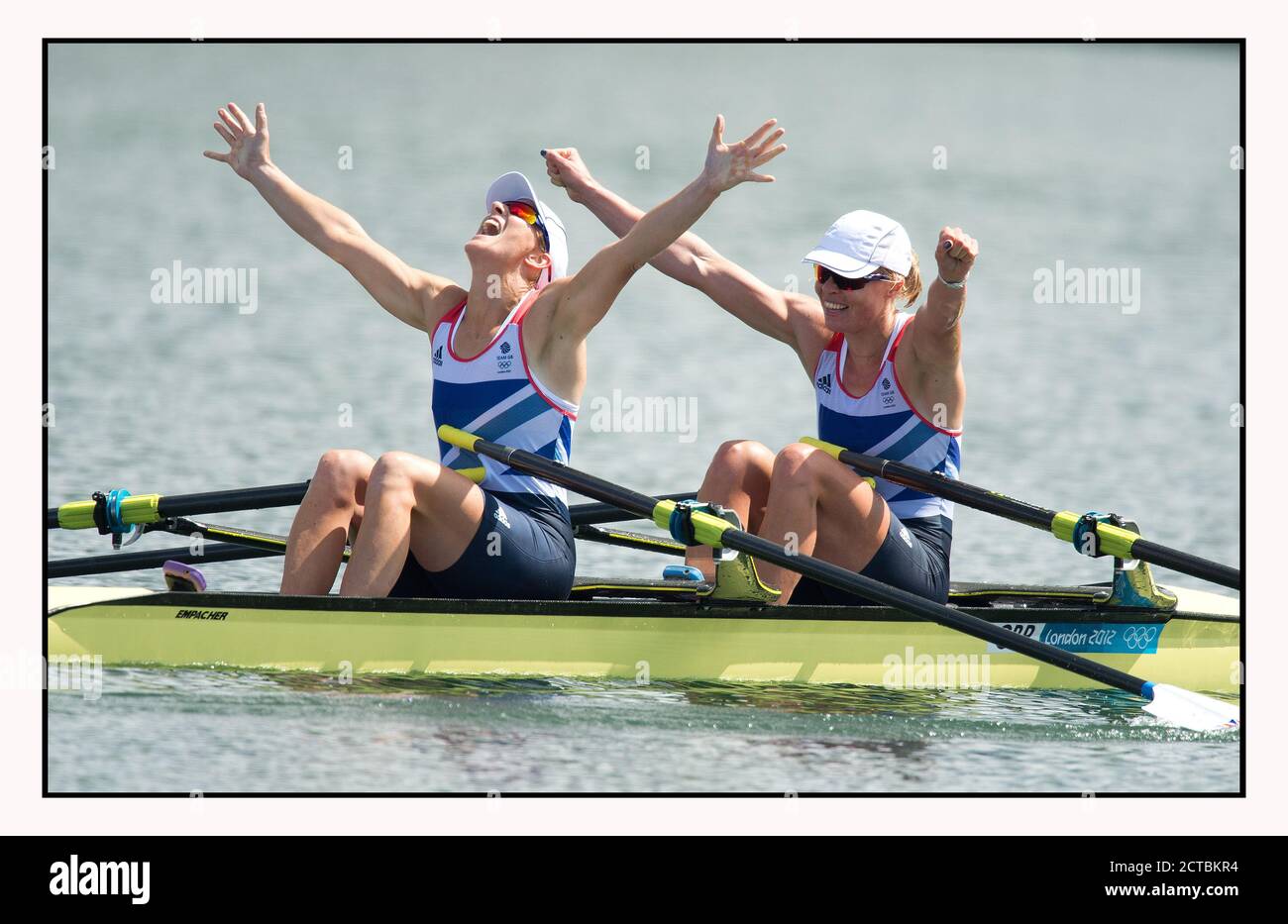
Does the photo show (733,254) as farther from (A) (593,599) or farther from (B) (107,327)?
(A) (593,599)

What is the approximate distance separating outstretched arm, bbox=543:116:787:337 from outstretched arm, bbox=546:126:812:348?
35.8 inches

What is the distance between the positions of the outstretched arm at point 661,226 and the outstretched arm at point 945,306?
0.86 metres

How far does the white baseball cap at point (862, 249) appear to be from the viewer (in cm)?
913

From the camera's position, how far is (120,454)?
13.7 meters

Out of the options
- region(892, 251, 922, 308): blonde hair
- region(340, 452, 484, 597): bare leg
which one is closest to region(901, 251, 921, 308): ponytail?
region(892, 251, 922, 308): blonde hair

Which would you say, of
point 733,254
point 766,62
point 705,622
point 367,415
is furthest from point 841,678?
point 766,62

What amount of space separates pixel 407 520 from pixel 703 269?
2362mm

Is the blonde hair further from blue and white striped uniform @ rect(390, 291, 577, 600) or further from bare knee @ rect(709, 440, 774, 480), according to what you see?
blue and white striped uniform @ rect(390, 291, 577, 600)

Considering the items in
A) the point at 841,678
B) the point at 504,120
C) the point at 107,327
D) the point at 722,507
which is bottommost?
the point at 841,678

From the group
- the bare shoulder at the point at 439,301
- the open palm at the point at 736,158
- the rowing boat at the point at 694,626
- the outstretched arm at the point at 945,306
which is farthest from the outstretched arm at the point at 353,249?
the outstretched arm at the point at 945,306

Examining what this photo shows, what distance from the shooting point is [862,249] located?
30.1 feet

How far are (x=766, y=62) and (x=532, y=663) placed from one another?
25022 millimetres

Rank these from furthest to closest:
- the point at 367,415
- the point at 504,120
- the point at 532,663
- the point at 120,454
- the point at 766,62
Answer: the point at 766,62, the point at 504,120, the point at 367,415, the point at 120,454, the point at 532,663

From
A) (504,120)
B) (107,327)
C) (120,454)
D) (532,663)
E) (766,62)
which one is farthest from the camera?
(766,62)
